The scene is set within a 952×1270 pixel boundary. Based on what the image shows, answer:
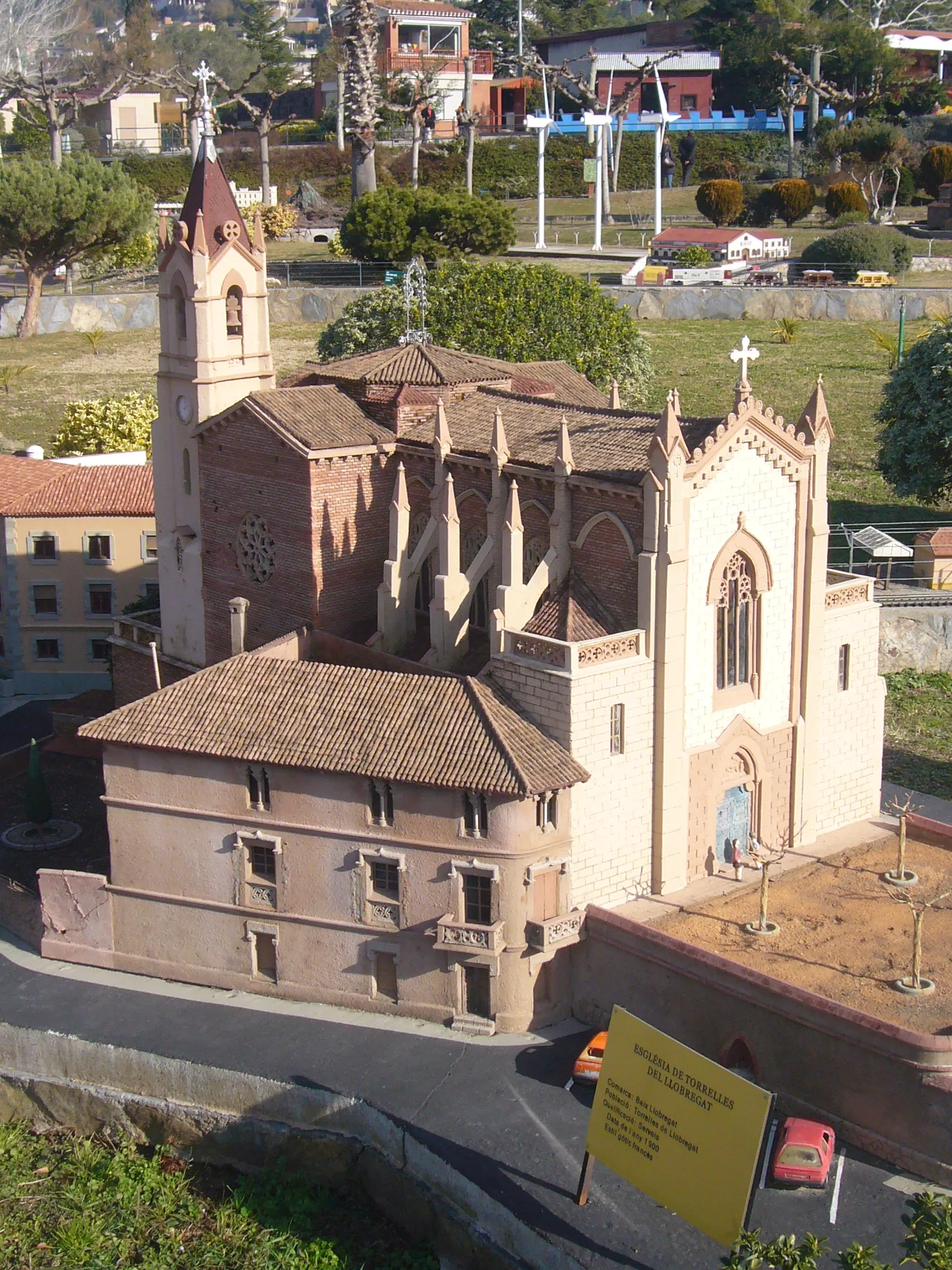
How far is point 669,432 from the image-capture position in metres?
35.9

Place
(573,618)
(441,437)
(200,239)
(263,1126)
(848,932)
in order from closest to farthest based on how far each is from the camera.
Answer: (263,1126), (848,932), (573,618), (441,437), (200,239)

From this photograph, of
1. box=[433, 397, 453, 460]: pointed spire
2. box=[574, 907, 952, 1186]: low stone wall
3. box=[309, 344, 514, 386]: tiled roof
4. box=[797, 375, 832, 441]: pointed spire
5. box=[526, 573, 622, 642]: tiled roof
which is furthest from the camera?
box=[309, 344, 514, 386]: tiled roof

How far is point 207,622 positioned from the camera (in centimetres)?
4775

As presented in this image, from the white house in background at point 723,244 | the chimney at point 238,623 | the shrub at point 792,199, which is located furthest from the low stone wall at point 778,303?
the chimney at point 238,623

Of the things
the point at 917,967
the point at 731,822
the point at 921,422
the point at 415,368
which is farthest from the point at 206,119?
the point at 921,422

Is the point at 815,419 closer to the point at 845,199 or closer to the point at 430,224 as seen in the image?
the point at 430,224

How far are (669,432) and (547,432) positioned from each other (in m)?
6.19

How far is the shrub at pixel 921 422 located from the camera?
62.2 meters

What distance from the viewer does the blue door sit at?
39656 millimetres

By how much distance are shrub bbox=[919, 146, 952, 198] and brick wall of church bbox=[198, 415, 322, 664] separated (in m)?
84.8

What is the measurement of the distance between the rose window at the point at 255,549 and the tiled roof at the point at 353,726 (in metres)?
5.18

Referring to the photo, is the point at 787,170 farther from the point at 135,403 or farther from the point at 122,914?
the point at 122,914

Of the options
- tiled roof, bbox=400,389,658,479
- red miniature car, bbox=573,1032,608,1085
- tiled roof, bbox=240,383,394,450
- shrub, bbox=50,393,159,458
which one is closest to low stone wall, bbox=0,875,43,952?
tiled roof, bbox=240,383,394,450

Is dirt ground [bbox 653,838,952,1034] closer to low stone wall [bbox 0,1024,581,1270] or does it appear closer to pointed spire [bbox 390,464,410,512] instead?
low stone wall [bbox 0,1024,581,1270]
